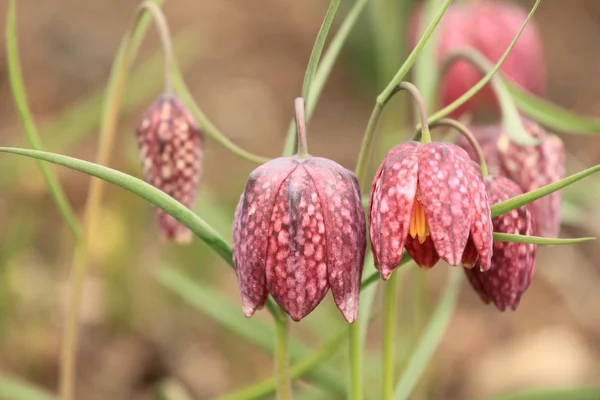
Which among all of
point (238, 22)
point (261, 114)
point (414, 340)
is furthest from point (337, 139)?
point (414, 340)

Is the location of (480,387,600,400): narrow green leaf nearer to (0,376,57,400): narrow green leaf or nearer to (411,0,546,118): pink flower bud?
(411,0,546,118): pink flower bud

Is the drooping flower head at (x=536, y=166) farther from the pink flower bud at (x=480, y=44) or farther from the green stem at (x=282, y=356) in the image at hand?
the pink flower bud at (x=480, y=44)

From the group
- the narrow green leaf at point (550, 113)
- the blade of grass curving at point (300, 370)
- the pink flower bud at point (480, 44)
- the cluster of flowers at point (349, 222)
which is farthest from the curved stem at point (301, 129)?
the pink flower bud at point (480, 44)

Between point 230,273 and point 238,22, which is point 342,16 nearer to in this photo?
point 238,22

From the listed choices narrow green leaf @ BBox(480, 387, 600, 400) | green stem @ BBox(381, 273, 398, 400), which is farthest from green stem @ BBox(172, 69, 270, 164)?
narrow green leaf @ BBox(480, 387, 600, 400)

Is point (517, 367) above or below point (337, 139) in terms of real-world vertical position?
below

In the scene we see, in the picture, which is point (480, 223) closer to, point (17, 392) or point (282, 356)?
point (282, 356)

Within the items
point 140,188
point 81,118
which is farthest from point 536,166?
point 81,118

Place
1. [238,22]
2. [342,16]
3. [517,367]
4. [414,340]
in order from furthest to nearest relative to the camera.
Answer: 1. [238,22]
2. [342,16]
3. [517,367]
4. [414,340]
